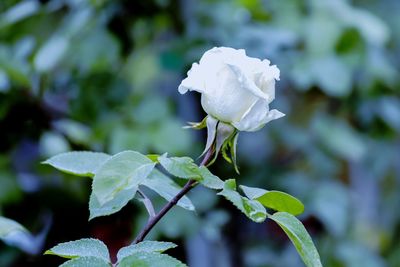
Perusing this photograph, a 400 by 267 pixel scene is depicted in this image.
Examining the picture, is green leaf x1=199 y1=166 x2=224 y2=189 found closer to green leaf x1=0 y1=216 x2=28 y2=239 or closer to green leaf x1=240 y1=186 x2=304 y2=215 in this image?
green leaf x1=240 y1=186 x2=304 y2=215

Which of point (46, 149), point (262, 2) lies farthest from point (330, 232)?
point (46, 149)

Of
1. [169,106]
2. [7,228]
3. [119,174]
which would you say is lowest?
[169,106]

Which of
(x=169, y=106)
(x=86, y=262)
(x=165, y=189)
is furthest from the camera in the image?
(x=169, y=106)

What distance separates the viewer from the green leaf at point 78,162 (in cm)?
49

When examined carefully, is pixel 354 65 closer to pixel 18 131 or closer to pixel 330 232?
pixel 330 232

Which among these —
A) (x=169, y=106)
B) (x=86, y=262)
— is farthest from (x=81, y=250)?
(x=169, y=106)

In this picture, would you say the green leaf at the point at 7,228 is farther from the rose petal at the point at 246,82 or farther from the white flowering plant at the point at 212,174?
the rose petal at the point at 246,82

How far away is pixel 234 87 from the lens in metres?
0.42

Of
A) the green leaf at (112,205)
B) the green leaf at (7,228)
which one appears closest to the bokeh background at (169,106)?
the green leaf at (7,228)

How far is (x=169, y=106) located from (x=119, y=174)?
0.65 meters

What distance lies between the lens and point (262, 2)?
1.30 meters

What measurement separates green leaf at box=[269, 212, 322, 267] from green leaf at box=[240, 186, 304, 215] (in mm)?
18

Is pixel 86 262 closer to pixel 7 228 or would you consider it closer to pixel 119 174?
pixel 119 174

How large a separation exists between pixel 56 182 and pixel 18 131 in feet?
0.44
